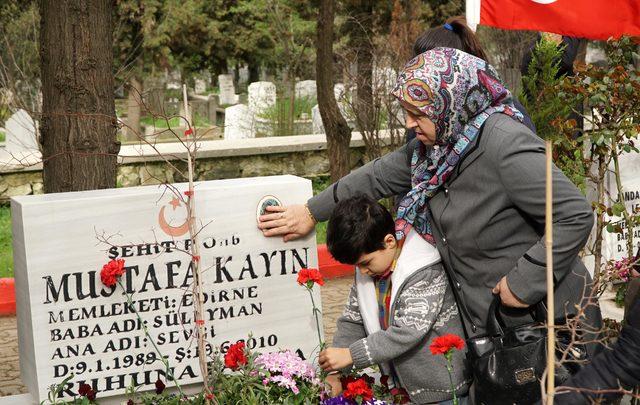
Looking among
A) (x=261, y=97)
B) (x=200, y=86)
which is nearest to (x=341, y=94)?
(x=261, y=97)

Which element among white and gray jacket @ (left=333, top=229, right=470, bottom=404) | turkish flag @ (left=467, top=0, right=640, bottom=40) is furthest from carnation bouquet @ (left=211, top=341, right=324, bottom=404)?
turkish flag @ (left=467, top=0, right=640, bottom=40)

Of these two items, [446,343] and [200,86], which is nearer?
[446,343]

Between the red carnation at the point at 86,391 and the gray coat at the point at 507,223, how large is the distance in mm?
1325

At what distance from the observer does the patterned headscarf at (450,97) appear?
9.63 feet

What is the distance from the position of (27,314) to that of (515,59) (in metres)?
16.2

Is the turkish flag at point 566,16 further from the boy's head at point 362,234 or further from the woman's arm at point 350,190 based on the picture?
the boy's head at point 362,234

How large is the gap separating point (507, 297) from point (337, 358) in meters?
0.61

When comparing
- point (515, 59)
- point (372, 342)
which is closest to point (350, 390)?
point (372, 342)

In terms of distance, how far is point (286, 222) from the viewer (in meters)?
3.70

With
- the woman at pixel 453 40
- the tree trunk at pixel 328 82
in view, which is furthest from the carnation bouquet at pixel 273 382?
the tree trunk at pixel 328 82

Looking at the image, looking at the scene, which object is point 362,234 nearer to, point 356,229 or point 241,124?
point 356,229

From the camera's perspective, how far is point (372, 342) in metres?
3.16

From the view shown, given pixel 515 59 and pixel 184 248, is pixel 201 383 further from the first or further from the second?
pixel 515 59

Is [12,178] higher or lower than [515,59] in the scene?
lower
